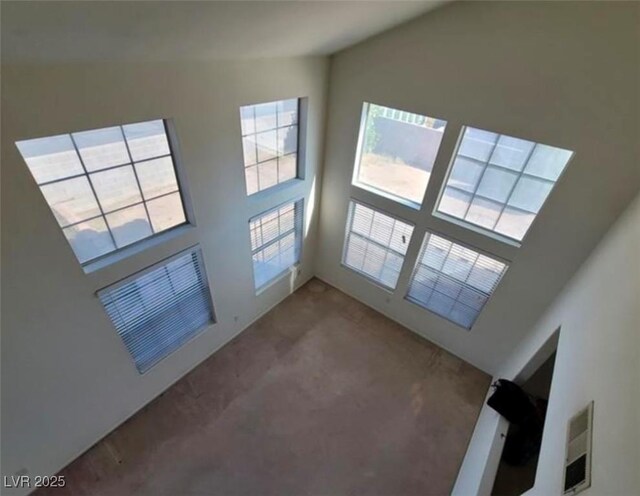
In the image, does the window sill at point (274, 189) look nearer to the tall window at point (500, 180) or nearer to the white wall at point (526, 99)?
the white wall at point (526, 99)

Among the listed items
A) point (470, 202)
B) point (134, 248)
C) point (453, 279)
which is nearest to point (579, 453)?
point (470, 202)

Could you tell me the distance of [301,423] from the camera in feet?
13.8

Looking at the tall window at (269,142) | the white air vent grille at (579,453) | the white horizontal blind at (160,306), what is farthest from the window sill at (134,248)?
the white air vent grille at (579,453)

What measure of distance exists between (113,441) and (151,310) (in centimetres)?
166

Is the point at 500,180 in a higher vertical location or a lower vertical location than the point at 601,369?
higher

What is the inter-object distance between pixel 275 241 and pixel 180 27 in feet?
10.7

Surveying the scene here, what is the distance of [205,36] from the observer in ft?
8.02

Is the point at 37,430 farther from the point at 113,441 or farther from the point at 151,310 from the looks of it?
the point at 151,310

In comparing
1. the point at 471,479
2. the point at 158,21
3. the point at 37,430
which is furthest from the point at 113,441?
the point at 158,21

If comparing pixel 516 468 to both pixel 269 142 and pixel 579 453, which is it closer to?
pixel 579 453

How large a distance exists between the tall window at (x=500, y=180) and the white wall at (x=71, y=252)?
6.88 ft

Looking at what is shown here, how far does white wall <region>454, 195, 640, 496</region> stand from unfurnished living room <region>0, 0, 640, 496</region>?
0.08ft

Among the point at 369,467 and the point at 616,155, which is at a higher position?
the point at 616,155

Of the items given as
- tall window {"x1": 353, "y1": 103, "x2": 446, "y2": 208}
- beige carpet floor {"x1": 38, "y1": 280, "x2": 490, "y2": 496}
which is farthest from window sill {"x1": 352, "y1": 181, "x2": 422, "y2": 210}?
beige carpet floor {"x1": 38, "y1": 280, "x2": 490, "y2": 496}
